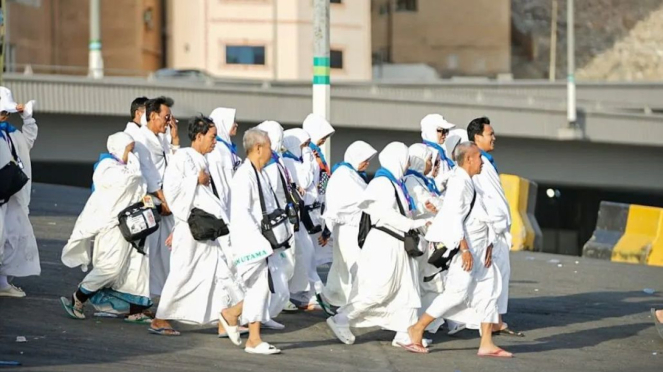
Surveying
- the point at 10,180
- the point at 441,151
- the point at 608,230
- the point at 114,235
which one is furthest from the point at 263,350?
the point at 608,230

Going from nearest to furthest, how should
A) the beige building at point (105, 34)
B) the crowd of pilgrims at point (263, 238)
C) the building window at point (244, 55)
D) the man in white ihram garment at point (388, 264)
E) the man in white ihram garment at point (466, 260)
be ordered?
the crowd of pilgrims at point (263, 238), the man in white ihram garment at point (466, 260), the man in white ihram garment at point (388, 264), the beige building at point (105, 34), the building window at point (244, 55)

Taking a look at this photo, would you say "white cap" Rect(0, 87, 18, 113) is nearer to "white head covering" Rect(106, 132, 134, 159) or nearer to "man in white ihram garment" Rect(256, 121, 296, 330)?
"white head covering" Rect(106, 132, 134, 159)

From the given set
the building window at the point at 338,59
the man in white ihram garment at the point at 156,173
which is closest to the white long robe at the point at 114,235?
the man in white ihram garment at the point at 156,173

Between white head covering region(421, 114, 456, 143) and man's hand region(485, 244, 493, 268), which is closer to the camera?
man's hand region(485, 244, 493, 268)

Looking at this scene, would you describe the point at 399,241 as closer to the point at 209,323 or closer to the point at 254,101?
the point at 209,323

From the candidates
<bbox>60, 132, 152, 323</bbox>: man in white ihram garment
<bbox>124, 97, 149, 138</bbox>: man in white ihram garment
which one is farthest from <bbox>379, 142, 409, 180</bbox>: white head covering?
<bbox>124, 97, 149, 138</bbox>: man in white ihram garment

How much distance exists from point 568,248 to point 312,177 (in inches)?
1273

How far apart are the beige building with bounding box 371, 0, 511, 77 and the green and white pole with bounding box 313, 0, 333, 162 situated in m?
55.2

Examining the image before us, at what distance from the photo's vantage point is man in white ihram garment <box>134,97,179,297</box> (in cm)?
1348

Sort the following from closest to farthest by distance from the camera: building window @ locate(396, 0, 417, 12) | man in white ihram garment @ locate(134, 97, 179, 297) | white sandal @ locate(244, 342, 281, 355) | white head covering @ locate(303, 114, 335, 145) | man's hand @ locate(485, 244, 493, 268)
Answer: white sandal @ locate(244, 342, 281, 355)
man's hand @ locate(485, 244, 493, 268)
man in white ihram garment @ locate(134, 97, 179, 297)
white head covering @ locate(303, 114, 335, 145)
building window @ locate(396, 0, 417, 12)

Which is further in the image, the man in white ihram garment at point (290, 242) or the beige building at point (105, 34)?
the beige building at point (105, 34)

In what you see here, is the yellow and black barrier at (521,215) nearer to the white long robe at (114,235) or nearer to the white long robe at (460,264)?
the white long robe at (460,264)

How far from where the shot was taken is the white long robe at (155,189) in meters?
13.5

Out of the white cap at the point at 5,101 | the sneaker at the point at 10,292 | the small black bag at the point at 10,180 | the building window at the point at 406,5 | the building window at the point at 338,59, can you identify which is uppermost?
the building window at the point at 406,5
